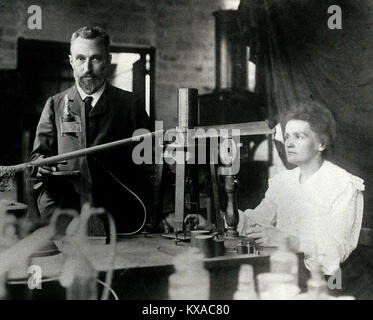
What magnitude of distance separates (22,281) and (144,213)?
63 centimetres

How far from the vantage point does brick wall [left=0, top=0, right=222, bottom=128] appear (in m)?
2.05

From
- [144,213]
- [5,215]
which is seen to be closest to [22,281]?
[5,215]

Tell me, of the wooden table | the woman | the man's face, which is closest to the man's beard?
the man's face

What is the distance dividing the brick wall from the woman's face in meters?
0.48

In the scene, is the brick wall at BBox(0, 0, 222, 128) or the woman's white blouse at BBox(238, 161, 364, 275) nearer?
the woman's white blouse at BBox(238, 161, 364, 275)

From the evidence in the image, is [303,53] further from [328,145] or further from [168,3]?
[168,3]

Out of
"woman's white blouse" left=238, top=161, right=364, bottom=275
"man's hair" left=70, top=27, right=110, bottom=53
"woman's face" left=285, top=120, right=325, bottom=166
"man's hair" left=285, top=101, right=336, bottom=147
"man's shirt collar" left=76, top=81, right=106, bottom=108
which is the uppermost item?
"man's hair" left=70, top=27, right=110, bottom=53

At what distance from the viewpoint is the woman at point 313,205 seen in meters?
1.94

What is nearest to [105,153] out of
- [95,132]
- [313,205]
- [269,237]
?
[95,132]

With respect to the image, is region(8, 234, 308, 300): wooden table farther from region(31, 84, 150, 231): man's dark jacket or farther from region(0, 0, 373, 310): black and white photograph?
region(31, 84, 150, 231): man's dark jacket

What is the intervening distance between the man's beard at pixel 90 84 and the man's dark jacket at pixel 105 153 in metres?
0.04

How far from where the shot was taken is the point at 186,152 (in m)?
1.78

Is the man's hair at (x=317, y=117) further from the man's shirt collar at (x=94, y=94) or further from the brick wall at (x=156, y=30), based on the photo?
the man's shirt collar at (x=94, y=94)

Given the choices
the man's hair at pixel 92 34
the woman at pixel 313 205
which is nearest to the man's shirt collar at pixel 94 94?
the man's hair at pixel 92 34
